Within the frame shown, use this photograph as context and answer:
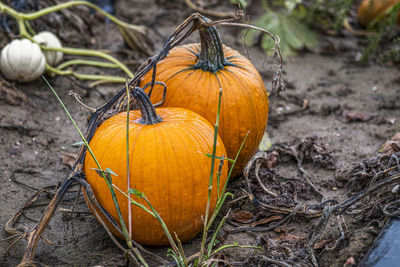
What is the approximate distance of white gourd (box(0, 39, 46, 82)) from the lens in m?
3.70

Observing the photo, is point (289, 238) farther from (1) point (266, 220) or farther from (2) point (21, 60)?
(2) point (21, 60)

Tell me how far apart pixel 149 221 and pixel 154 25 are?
3652mm

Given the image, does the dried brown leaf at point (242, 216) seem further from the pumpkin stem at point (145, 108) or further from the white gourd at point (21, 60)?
the white gourd at point (21, 60)

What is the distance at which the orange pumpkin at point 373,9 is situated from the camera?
212 inches

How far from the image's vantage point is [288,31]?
528cm

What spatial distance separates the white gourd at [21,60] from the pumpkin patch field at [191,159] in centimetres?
1

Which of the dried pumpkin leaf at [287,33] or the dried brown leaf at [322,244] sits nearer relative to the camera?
the dried brown leaf at [322,244]

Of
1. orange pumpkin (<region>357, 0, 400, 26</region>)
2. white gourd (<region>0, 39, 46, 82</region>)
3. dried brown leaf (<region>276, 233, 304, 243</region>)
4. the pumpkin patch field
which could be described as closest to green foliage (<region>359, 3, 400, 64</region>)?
the pumpkin patch field

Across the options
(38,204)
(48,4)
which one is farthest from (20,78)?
(38,204)

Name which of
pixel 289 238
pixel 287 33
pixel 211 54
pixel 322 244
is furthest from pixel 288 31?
pixel 322 244

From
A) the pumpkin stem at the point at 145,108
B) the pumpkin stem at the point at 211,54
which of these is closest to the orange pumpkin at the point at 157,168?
the pumpkin stem at the point at 145,108

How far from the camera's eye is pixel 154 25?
5.39m

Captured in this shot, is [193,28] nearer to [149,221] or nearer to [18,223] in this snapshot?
[149,221]

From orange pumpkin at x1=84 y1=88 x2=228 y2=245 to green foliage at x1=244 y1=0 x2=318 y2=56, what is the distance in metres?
3.15
